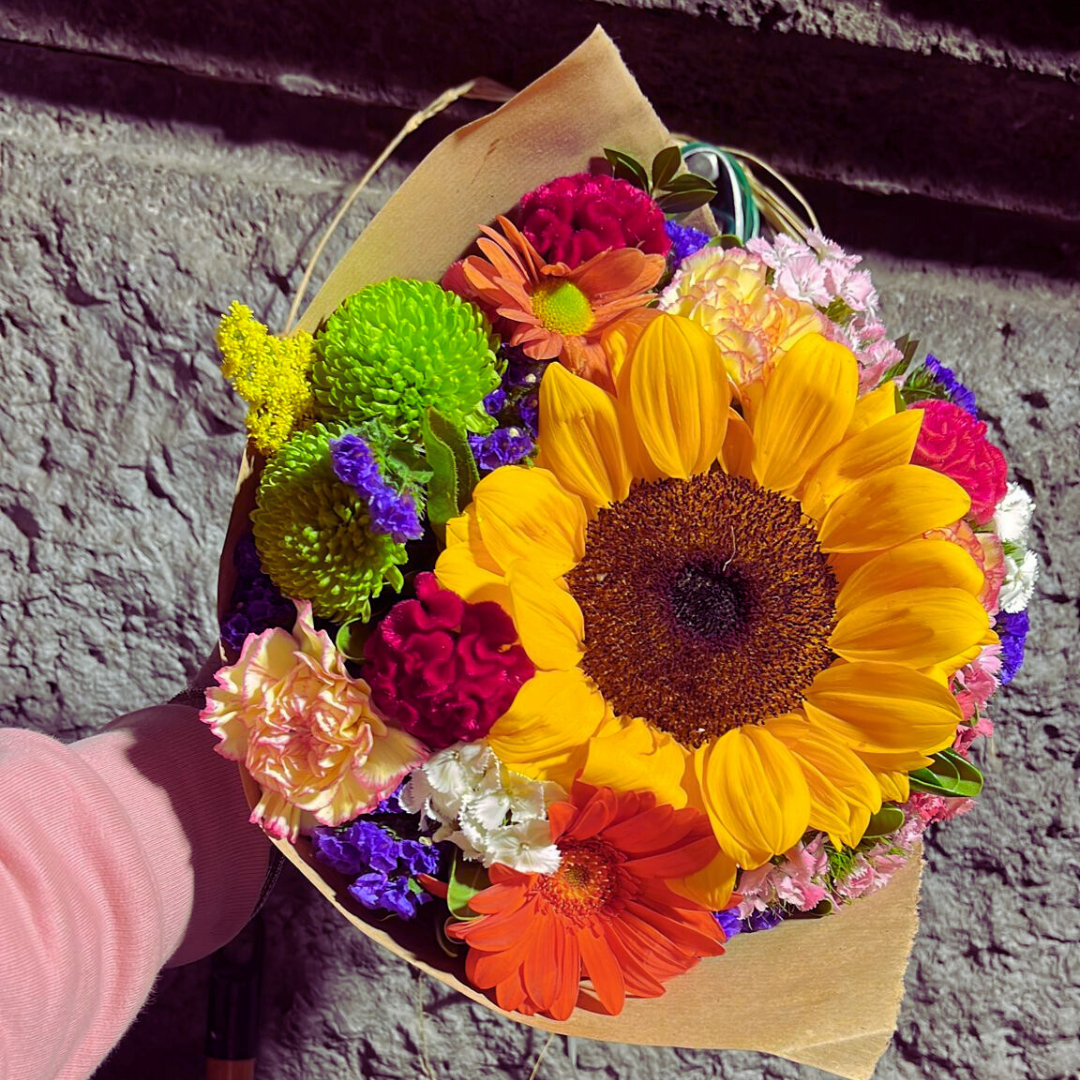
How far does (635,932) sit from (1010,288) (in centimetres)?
81

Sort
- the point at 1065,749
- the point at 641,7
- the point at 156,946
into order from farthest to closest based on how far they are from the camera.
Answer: the point at 1065,749
the point at 641,7
the point at 156,946

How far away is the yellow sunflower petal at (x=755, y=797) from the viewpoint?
42cm

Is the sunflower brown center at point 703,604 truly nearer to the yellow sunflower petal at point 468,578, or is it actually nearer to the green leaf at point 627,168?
the yellow sunflower petal at point 468,578

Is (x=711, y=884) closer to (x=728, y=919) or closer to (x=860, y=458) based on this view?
(x=728, y=919)

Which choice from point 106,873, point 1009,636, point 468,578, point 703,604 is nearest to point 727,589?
point 703,604

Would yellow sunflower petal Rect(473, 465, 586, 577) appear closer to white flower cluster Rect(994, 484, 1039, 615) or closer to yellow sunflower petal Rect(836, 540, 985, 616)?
yellow sunflower petal Rect(836, 540, 985, 616)

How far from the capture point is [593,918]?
19.0 inches

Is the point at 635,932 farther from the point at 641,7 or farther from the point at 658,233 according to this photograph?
the point at 641,7

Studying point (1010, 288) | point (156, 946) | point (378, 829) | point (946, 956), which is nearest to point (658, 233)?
point (378, 829)

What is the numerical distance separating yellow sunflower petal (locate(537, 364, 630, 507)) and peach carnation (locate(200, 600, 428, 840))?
141 millimetres

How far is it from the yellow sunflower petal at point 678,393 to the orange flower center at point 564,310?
7 cm

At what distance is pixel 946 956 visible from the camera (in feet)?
3.13

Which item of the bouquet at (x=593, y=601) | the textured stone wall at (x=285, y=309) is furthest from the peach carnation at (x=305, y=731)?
the textured stone wall at (x=285, y=309)

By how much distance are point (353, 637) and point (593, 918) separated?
0.19 metres
